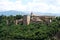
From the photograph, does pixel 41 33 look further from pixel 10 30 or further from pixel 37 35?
pixel 10 30

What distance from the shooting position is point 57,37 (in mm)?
16422

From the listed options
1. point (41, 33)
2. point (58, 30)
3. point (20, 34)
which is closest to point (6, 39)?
point (20, 34)

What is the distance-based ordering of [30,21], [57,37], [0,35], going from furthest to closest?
[30,21]
[0,35]
[57,37]

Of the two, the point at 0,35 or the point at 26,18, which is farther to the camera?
the point at 26,18

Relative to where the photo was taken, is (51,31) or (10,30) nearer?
(51,31)

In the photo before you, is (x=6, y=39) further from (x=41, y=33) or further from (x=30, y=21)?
(x=30, y=21)

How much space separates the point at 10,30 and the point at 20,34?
4.75ft

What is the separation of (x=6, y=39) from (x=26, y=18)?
13.1ft

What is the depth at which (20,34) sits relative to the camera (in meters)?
17.1

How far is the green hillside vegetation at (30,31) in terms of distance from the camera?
16.4 m

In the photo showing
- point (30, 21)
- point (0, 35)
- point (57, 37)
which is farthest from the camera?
point (30, 21)

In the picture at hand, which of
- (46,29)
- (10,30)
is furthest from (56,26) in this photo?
(10,30)

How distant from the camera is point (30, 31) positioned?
17.9 metres

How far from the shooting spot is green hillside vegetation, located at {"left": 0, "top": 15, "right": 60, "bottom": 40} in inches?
646
